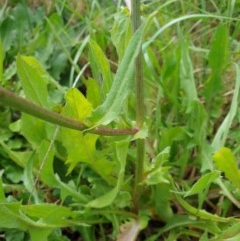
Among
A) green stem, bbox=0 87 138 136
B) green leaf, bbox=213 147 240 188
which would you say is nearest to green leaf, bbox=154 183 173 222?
green leaf, bbox=213 147 240 188

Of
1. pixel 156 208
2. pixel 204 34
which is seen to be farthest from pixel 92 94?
pixel 204 34

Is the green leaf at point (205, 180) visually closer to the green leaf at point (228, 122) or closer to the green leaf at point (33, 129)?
the green leaf at point (228, 122)

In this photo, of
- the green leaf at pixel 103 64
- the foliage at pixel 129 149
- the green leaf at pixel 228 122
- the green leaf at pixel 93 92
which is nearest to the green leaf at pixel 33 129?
the foliage at pixel 129 149

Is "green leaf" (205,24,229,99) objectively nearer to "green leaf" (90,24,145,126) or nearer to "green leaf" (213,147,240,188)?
"green leaf" (213,147,240,188)

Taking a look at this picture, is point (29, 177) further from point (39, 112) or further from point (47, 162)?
point (39, 112)

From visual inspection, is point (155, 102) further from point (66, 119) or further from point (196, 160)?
point (66, 119)
